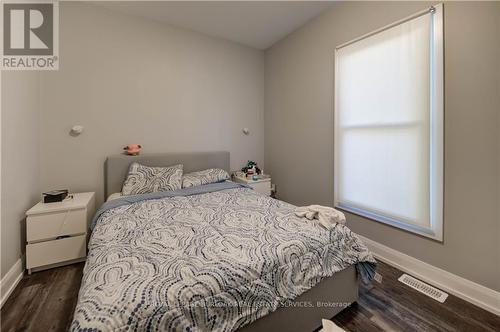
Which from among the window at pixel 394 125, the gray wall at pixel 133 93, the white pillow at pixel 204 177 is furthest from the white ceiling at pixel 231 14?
the white pillow at pixel 204 177

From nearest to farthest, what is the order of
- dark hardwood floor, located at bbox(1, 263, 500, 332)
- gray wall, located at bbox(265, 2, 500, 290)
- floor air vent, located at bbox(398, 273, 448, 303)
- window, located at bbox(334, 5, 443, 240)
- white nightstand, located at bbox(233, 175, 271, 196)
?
1. dark hardwood floor, located at bbox(1, 263, 500, 332)
2. gray wall, located at bbox(265, 2, 500, 290)
3. floor air vent, located at bbox(398, 273, 448, 303)
4. window, located at bbox(334, 5, 443, 240)
5. white nightstand, located at bbox(233, 175, 271, 196)

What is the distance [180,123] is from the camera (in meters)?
3.12

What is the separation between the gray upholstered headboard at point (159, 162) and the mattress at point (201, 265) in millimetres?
794

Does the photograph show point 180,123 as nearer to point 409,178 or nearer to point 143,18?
point 143,18

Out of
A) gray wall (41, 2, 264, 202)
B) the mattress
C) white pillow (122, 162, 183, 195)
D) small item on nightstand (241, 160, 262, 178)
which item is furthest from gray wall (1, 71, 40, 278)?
small item on nightstand (241, 160, 262, 178)

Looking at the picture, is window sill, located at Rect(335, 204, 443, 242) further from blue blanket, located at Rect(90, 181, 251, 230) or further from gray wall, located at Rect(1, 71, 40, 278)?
gray wall, located at Rect(1, 71, 40, 278)

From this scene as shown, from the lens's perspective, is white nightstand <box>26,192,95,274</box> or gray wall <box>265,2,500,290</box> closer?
gray wall <box>265,2,500,290</box>

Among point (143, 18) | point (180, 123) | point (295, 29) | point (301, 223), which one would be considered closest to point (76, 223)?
point (180, 123)

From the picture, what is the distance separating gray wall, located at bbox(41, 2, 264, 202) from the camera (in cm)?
243

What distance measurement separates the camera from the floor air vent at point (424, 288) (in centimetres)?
169

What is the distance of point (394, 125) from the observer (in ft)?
6.88

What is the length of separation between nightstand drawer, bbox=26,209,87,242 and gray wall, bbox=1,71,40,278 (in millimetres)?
112

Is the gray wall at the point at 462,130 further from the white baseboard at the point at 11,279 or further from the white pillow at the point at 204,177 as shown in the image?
the white baseboard at the point at 11,279

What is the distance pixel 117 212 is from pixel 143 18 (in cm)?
248
